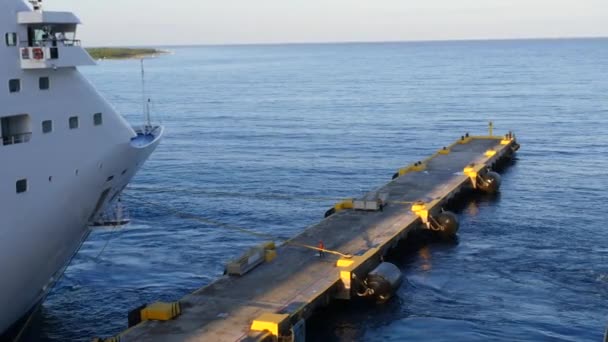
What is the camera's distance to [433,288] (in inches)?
1543

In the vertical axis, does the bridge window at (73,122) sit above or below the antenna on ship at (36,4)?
below

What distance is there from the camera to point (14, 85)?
88.0ft

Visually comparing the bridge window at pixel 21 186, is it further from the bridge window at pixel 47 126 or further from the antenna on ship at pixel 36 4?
the antenna on ship at pixel 36 4

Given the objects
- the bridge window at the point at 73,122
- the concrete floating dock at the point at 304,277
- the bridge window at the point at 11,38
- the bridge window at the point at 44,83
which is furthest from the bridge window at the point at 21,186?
the concrete floating dock at the point at 304,277

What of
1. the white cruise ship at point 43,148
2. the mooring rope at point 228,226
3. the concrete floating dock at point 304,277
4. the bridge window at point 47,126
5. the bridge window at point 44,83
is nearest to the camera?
the white cruise ship at point 43,148

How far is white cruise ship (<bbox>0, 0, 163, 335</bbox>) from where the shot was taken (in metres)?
26.2

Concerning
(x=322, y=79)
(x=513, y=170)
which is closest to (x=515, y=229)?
(x=513, y=170)

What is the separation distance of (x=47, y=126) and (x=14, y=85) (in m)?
1.85

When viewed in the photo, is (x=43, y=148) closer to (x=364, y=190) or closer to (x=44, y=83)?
(x=44, y=83)

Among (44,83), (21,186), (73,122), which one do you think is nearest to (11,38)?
(44,83)

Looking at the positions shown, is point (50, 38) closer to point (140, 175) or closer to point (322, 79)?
point (140, 175)

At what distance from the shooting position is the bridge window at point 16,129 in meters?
26.3

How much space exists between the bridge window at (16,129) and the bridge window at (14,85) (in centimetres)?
90

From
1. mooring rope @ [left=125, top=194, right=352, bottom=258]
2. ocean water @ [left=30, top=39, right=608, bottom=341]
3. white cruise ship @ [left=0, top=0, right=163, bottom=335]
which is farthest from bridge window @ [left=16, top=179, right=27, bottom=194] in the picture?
mooring rope @ [left=125, top=194, right=352, bottom=258]
